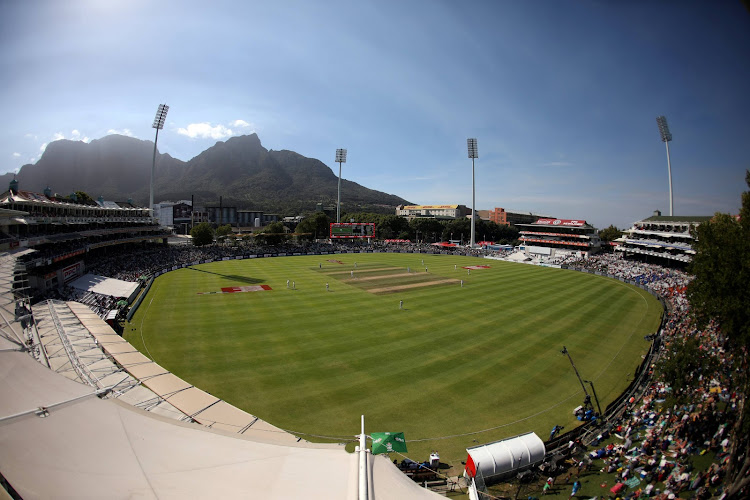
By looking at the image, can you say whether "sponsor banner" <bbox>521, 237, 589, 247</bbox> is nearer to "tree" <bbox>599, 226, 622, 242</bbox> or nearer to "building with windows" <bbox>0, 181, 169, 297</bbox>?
"tree" <bbox>599, 226, 622, 242</bbox>

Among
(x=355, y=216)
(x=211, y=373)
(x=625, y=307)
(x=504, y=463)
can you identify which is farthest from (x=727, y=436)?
(x=355, y=216)

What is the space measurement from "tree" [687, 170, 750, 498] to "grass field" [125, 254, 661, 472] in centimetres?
565

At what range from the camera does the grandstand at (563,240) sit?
77.8 meters

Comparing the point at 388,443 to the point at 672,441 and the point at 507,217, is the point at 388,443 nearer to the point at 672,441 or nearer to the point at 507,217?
the point at 672,441

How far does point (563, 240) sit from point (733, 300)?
78.1m

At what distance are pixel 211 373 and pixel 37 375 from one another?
43.0 ft

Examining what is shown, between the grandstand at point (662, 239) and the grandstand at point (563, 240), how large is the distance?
1003 cm

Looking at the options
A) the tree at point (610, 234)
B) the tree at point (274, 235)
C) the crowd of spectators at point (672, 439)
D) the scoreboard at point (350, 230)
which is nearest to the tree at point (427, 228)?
the scoreboard at point (350, 230)

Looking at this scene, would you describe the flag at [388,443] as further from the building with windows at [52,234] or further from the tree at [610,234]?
the tree at [610,234]

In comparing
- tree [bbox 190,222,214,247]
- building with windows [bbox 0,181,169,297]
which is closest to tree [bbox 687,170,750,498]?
building with windows [bbox 0,181,169,297]

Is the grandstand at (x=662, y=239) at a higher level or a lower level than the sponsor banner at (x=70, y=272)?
higher

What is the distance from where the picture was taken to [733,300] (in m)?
11.2

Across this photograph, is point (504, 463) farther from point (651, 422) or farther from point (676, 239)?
point (676, 239)

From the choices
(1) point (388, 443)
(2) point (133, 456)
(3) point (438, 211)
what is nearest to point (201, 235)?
(1) point (388, 443)
